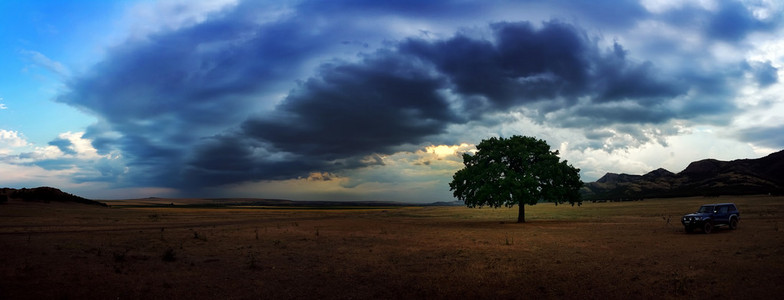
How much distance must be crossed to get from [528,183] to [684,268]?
25.2 m

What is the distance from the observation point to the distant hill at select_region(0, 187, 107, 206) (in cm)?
7059

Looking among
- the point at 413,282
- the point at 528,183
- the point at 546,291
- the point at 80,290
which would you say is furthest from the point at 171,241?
the point at 528,183

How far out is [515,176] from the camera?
4078cm

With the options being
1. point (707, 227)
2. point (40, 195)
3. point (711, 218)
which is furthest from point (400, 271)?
point (40, 195)

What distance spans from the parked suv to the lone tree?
44.6ft

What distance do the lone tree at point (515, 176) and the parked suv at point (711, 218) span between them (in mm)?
13595

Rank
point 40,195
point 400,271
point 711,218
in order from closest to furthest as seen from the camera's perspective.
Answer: point 400,271
point 711,218
point 40,195

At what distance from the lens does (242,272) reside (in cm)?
1516

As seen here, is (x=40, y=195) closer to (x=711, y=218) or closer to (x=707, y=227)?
(x=707, y=227)

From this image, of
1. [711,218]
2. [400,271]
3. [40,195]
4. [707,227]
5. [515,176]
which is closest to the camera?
[400,271]

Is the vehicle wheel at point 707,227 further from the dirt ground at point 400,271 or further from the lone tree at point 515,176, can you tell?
the lone tree at point 515,176

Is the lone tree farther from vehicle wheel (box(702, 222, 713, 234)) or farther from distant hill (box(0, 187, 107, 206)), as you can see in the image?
distant hill (box(0, 187, 107, 206))

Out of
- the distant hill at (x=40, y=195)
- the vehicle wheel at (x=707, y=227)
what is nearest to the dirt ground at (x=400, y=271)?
the vehicle wheel at (x=707, y=227)

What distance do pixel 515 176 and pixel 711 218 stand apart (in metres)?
16.9
